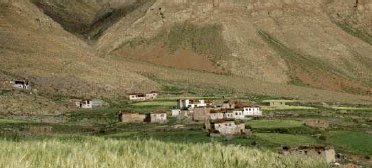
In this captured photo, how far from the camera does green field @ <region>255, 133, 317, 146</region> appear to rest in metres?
53.6

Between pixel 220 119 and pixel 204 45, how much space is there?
91978 millimetres

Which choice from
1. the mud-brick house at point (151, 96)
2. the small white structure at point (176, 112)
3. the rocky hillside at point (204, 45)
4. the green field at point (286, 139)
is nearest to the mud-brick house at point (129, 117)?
the small white structure at point (176, 112)

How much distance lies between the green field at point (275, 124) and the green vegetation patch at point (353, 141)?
414cm

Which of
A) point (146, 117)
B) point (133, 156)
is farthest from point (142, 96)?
point (133, 156)

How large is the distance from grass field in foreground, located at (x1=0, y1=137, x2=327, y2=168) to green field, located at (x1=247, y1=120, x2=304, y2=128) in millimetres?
51237

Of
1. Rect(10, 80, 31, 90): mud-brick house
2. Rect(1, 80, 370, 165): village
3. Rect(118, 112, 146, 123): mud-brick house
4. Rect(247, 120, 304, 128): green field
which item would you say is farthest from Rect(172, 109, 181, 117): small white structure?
Rect(10, 80, 31, 90): mud-brick house

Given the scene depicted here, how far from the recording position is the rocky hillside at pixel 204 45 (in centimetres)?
11856

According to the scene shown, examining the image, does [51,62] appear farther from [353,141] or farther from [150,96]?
[353,141]

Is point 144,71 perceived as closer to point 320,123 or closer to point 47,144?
point 320,123

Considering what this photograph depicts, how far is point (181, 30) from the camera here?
163 metres

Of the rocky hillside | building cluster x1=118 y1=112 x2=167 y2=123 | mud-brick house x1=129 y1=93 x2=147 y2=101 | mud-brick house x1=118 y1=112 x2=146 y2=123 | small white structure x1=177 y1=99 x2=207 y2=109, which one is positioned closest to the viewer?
building cluster x1=118 y1=112 x2=167 y2=123

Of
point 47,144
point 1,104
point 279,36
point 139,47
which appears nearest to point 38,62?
point 1,104

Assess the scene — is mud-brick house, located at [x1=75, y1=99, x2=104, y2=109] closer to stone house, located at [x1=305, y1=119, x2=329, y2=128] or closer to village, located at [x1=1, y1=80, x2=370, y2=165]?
village, located at [x1=1, y1=80, x2=370, y2=165]

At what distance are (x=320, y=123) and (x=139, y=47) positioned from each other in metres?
92.2
